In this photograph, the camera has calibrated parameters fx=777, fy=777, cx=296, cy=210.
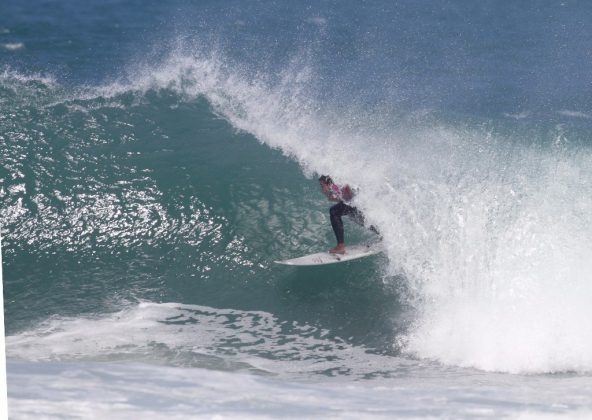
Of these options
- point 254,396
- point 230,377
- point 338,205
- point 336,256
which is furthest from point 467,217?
point 254,396

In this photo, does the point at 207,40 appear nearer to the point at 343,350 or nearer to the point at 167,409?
the point at 343,350

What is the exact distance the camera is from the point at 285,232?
13.0 metres

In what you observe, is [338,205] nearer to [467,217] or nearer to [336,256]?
[336,256]

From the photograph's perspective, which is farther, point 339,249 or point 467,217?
point 339,249

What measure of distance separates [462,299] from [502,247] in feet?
3.61

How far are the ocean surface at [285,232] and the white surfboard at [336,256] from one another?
17 centimetres

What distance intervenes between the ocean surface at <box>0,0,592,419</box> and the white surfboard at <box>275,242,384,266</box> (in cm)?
17

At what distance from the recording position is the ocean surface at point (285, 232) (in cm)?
898

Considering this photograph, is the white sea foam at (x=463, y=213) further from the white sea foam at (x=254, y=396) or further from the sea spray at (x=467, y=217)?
the white sea foam at (x=254, y=396)

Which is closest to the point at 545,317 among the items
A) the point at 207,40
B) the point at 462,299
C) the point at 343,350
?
the point at 462,299

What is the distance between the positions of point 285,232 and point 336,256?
1.25 m

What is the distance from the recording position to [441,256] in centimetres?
1167

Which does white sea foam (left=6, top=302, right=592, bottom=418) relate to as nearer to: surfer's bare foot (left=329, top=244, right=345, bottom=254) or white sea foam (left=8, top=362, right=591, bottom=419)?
white sea foam (left=8, top=362, right=591, bottom=419)

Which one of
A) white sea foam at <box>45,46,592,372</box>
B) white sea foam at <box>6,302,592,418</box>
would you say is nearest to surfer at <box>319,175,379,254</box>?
white sea foam at <box>45,46,592,372</box>
